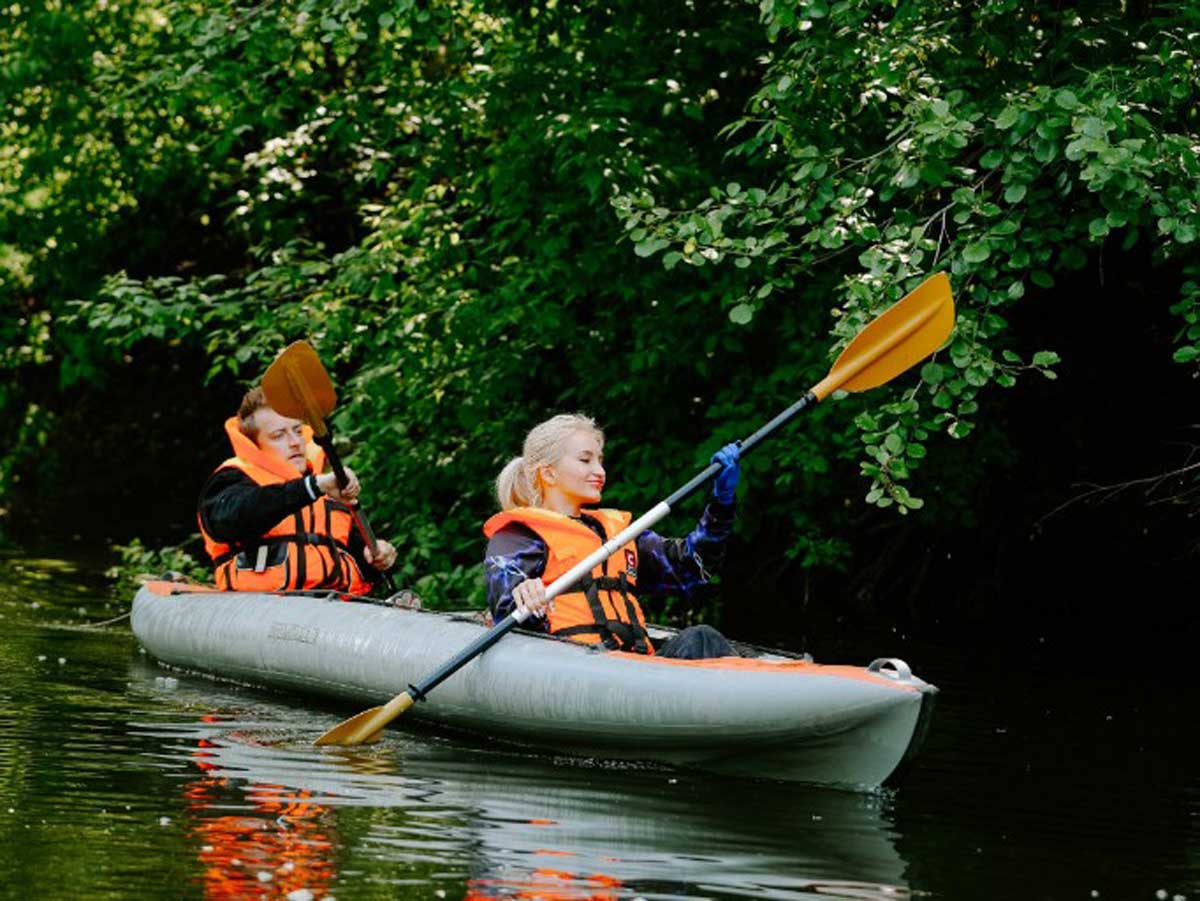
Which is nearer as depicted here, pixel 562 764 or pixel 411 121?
pixel 562 764

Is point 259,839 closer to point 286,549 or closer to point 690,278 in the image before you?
point 286,549

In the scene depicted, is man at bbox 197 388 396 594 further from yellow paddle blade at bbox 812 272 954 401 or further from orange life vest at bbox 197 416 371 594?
yellow paddle blade at bbox 812 272 954 401

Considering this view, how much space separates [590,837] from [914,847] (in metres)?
0.82

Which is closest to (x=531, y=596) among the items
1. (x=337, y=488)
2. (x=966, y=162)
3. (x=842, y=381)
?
(x=842, y=381)

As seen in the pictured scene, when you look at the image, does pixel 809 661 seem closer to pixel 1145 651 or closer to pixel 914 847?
pixel 914 847

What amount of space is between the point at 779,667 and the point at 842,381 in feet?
4.64

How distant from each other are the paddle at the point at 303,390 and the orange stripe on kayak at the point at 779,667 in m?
2.09

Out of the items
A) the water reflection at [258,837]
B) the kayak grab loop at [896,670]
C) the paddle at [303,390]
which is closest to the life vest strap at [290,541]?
the paddle at [303,390]

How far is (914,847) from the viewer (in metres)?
5.17

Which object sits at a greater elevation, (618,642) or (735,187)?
(735,187)

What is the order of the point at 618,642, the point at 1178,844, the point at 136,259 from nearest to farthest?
1. the point at 1178,844
2. the point at 618,642
3. the point at 136,259

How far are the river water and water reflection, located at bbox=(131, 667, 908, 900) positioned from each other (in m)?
0.01

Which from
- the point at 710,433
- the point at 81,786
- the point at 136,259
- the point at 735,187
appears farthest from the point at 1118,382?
the point at 136,259

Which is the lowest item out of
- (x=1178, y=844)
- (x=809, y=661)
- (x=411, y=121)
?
(x=1178, y=844)
